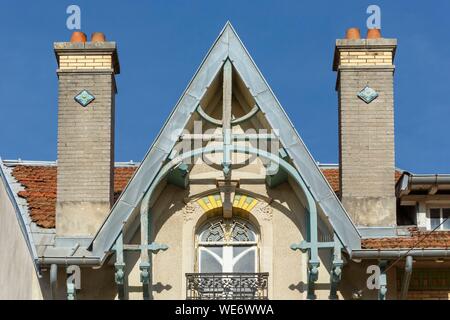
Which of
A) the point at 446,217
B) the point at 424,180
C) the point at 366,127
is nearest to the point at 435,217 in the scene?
the point at 446,217

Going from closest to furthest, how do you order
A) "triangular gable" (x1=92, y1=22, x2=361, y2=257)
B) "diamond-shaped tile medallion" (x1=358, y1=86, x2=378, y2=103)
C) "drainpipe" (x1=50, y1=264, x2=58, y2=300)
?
"drainpipe" (x1=50, y1=264, x2=58, y2=300) → "triangular gable" (x1=92, y1=22, x2=361, y2=257) → "diamond-shaped tile medallion" (x1=358, y1=86, x2=378, y2=103)

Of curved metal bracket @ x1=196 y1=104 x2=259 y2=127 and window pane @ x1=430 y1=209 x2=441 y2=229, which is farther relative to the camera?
window pane @ x1=430 y1=209 x2=441 y2=229

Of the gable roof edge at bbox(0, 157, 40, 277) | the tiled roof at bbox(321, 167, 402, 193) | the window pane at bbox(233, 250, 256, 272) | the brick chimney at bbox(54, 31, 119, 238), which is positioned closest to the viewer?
the gable roof edge at bbox(0, 157, 40, 277)

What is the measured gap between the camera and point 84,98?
30.8m

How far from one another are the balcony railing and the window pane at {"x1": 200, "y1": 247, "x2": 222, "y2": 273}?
0.58 m

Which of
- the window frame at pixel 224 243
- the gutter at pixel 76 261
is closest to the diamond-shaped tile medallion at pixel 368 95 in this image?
the window frame at pixel 224 243

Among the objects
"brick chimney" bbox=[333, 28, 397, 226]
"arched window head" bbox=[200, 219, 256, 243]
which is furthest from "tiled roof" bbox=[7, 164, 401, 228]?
"arched window head" bbox=[200, 219, 256, 243]

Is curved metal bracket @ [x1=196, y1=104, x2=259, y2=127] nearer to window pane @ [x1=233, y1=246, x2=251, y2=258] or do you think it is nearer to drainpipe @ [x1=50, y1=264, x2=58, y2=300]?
window pane @ [x1=233, y1=246, x2=251, y2=258]

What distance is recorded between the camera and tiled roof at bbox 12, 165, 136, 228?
30.5 metres

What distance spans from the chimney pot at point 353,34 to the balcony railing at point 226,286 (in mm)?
4588

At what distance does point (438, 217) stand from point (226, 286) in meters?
3.84

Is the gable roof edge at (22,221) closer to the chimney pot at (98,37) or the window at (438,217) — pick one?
the chimney pot at (98,37)
